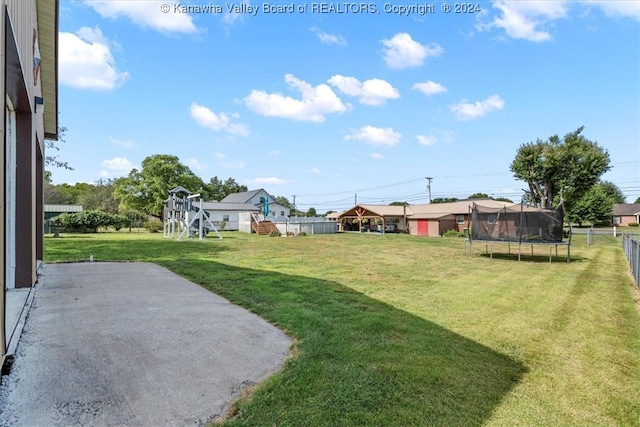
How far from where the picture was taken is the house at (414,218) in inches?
1243

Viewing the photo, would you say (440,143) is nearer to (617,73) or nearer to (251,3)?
(617,73)

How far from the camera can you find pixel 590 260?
1224 centimetres

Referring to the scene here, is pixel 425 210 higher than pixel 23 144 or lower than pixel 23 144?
lower

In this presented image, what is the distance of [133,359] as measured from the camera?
2.90 metres

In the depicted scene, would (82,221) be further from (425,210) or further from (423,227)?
(425,210)

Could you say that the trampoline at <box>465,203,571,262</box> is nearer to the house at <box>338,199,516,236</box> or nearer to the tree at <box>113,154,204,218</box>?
the house at <box>338,199,516,236</box>

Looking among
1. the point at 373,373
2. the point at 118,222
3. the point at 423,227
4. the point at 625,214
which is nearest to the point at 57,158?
the point at 118,222

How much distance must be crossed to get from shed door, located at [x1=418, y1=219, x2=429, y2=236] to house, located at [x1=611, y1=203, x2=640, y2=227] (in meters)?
38.5

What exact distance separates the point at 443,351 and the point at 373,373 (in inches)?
40.2

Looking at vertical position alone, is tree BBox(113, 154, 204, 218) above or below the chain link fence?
above

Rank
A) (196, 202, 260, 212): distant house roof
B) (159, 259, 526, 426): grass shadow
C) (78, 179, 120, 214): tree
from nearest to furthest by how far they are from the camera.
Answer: (159, 259, 526, 426): grass shadow
(196, 202, 260, 212): distant house roof
(78, 179, 120, 214): tree

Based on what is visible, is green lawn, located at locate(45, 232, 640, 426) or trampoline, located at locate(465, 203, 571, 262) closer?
green lawn, located at locate(45, 232, 640, 426)

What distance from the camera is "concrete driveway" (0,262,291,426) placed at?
7.04 ft

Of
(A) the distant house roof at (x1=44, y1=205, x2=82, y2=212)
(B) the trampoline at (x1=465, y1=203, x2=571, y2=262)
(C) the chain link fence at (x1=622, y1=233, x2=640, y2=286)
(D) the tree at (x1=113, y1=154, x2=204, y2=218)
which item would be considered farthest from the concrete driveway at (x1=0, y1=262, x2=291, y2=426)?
(A) the distant house roof at (x1=44, y1=205, x2=82, y2=212)
